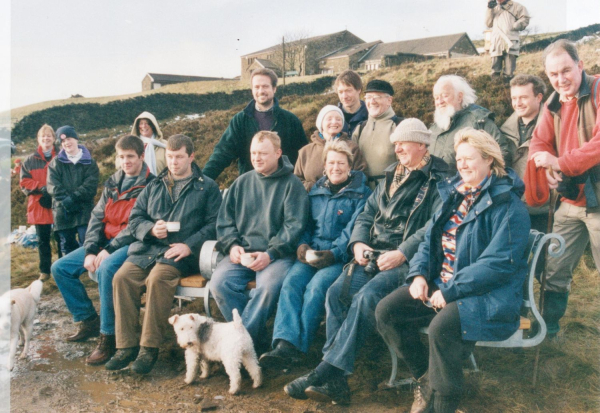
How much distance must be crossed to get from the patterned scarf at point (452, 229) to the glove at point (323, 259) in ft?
3.02

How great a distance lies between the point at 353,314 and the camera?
3312mm

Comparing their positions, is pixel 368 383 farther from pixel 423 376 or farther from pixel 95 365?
pixel 95 365

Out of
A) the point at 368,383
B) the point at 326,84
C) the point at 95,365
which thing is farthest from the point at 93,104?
the point at 368,383

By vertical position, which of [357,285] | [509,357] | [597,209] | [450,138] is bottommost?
[509,357]

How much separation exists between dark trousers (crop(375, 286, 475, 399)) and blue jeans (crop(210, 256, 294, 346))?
925mm

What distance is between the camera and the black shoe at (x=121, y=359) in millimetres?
3957

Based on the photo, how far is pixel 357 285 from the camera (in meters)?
3.52

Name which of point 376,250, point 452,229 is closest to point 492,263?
point 452,229

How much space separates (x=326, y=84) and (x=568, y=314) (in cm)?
1585

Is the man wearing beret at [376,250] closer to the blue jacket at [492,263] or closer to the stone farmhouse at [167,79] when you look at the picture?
the blue jacket at [492,263]

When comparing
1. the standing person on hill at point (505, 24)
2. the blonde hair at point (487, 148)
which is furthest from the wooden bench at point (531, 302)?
the standing person on hill at point (505, 24)

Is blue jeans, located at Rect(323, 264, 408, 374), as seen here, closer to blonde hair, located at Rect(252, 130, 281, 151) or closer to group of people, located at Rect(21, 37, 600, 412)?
group of people, located at Rect(21, 37, 600, 412)

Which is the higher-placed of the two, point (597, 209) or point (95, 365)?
point (597, 209)

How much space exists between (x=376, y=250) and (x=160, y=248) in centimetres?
196
